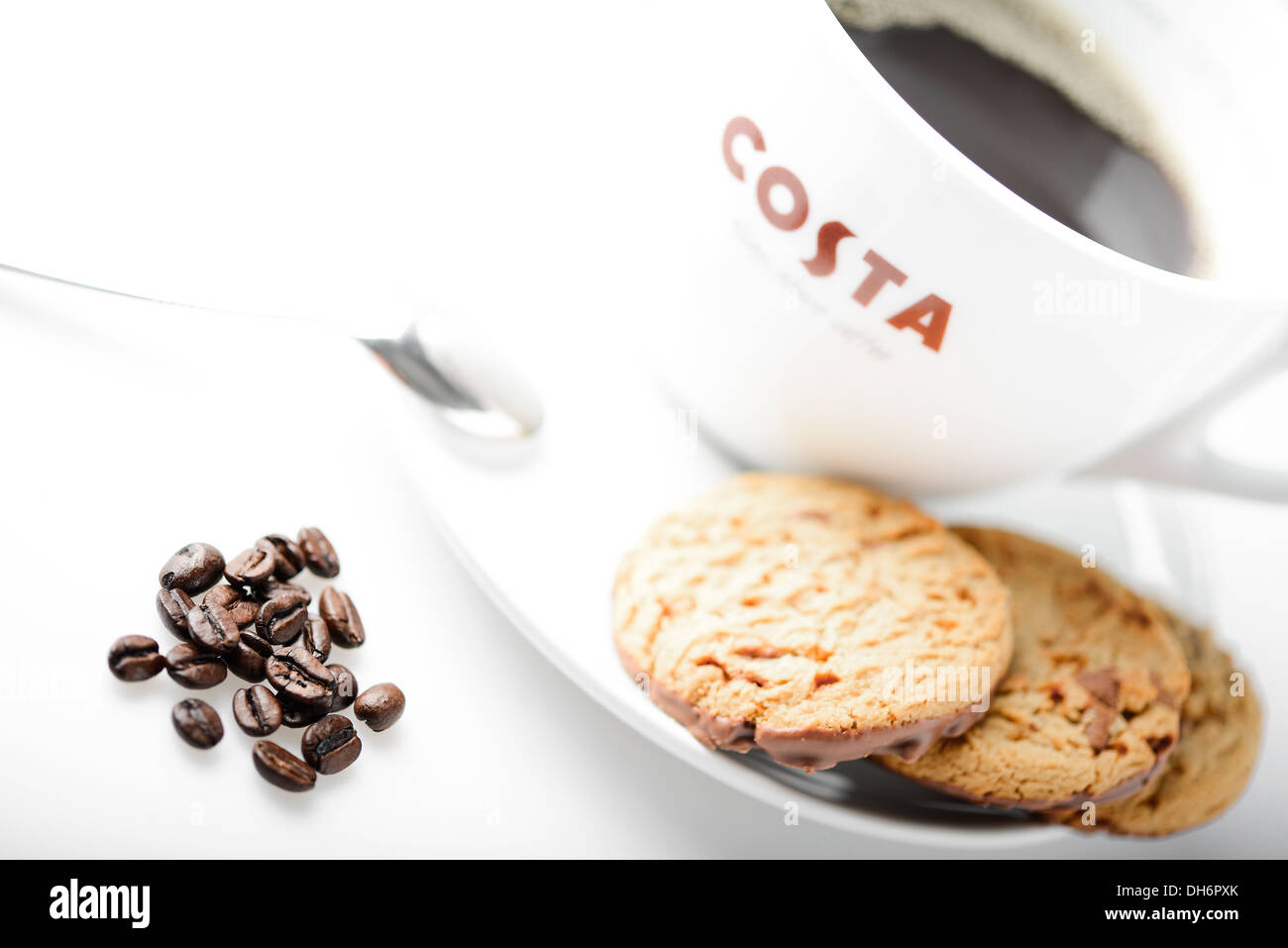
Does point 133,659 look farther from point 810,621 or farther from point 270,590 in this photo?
point 810,621

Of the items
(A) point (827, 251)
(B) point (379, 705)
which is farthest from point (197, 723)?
(A) point (827, 251)

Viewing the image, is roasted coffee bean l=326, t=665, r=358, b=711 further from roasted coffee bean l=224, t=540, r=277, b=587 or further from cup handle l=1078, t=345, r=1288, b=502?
cup handle l=1078, t=345, r=1288, b=502

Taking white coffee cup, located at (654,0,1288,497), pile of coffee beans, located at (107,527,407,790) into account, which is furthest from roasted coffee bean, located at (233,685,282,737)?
white coffee cup, located at (654,0,1288,497)

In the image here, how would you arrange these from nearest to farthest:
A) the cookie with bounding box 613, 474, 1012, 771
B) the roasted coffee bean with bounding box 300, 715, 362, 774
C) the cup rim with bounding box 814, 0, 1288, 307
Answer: the cup rim with bounding box 814, 0, 1288, 307 < the cookie with bounding box 613, 474, 1012, 771 < the roasted coffee bean with bounding box 300, 715, 362, 774

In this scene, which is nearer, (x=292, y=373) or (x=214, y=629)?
(x=214, y=629)
